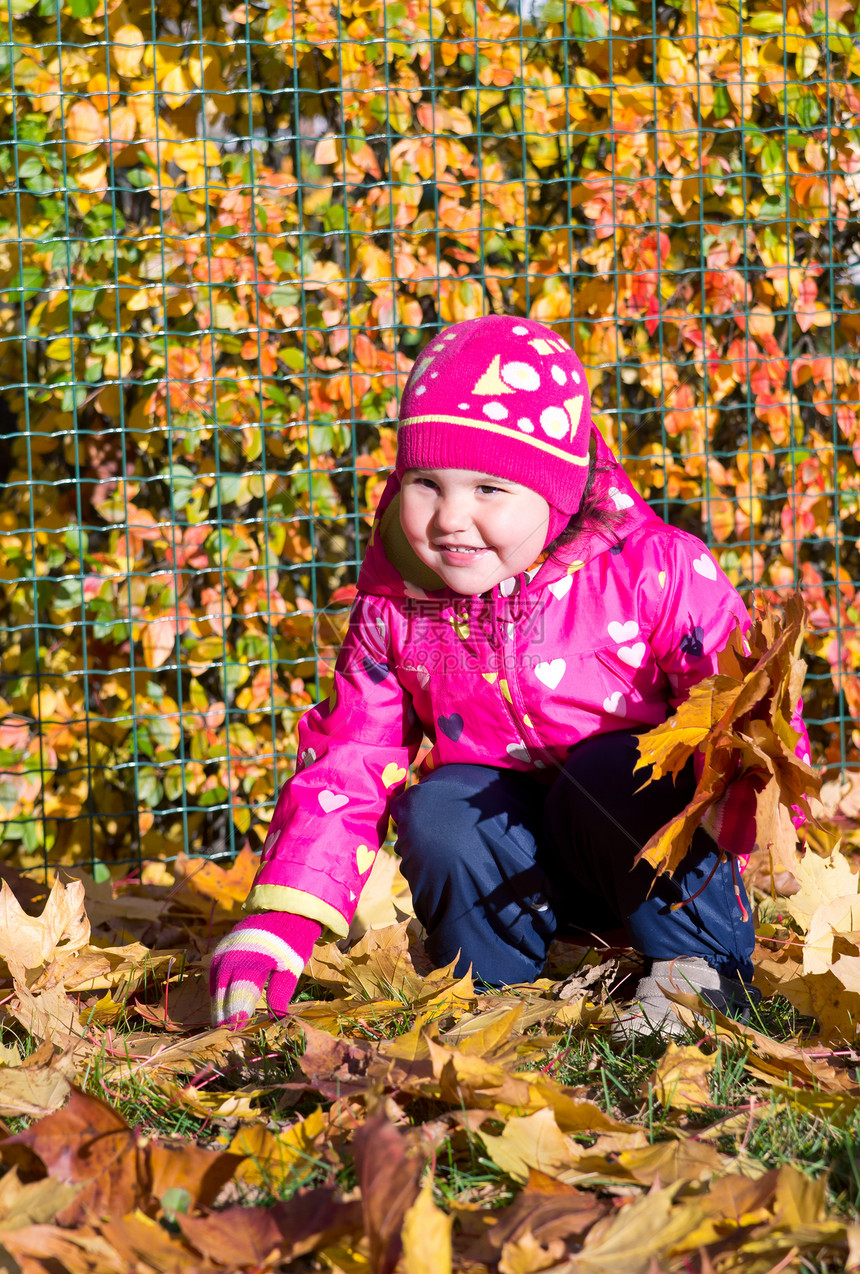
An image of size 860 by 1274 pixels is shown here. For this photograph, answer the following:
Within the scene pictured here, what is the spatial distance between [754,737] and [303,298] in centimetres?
168

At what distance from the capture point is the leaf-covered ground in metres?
0.88

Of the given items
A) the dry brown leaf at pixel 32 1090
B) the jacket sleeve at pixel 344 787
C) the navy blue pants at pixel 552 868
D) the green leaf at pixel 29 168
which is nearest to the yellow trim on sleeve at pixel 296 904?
the jacket sleeve at pixel 344 787

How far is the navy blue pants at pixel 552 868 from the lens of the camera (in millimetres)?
1470

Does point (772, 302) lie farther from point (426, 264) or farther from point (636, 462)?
point (426, 264)

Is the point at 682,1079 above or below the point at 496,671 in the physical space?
below

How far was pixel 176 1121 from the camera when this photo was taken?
3.92ft

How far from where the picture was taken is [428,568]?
1.59 meters

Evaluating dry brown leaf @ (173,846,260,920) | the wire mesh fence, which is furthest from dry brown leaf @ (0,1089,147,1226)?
the wire mesh fence

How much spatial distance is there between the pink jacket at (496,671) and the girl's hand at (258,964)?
0.03 m

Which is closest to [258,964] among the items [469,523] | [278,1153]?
[278,1153]

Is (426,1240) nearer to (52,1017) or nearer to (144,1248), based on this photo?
(144,1248)

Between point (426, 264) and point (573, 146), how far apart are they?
448mm

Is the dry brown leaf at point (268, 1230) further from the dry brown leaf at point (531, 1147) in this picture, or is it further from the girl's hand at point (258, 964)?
the girl's hand at point (258, 964)

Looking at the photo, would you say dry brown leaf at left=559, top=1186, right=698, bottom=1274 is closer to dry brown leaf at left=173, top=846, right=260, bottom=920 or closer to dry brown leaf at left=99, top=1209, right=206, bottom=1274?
dry brown leaf at left=99, top=1209, right=206, bottom=1274
